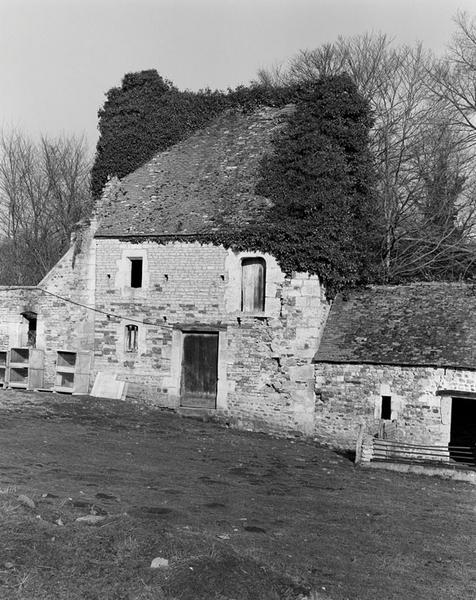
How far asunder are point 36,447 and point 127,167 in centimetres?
1390

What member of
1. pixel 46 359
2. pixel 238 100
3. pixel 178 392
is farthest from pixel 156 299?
pixel 238 100

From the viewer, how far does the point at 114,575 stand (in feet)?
25.4

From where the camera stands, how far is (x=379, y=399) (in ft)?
66.4

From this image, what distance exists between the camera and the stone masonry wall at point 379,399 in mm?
19359

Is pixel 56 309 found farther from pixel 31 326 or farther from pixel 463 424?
pixel 463 424

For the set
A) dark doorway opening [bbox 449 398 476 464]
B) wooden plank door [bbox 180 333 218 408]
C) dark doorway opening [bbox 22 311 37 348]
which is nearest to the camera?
dark doorway opening [bbox 449 398 476 464]

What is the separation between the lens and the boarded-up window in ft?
73.9

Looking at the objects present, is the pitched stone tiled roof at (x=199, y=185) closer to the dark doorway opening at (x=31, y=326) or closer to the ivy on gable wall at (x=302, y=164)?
the ivy on gable wall at (x=302, y=164)

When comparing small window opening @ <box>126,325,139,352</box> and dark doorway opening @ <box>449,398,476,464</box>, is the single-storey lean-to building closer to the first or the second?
dark doorway opening @ <box>449,398,476,464</box>

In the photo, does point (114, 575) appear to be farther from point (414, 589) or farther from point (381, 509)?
point (381, 509)

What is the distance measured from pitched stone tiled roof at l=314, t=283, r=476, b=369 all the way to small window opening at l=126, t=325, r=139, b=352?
20.7 ft

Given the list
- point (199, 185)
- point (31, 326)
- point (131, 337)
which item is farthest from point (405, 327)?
point (31, 326)

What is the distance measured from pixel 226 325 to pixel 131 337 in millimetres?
3589

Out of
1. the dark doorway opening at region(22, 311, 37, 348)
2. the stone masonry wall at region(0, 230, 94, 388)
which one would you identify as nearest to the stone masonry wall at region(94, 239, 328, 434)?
the stone masonry wall at region(0, 230, 94, 388)
